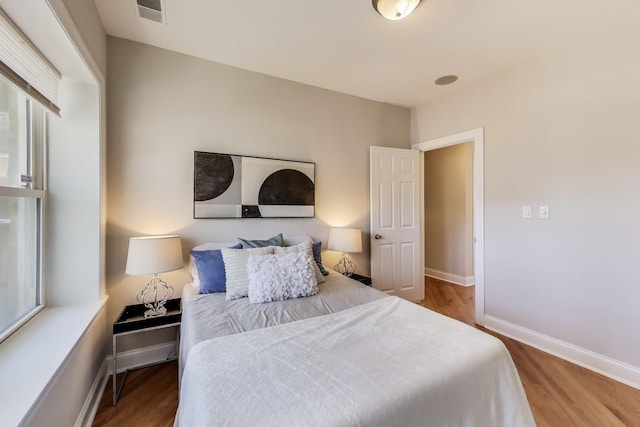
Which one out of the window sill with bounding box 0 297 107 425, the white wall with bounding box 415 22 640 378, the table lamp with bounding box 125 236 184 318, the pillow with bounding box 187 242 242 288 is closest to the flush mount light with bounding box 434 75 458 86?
the white wall with bounding box 415 22 640 378

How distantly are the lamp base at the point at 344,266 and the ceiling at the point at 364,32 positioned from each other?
6.36 feet

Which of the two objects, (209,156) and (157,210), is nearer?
(157,210)

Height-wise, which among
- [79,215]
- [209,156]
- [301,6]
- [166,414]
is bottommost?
[166,414]

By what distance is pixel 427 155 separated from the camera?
16.0 feet

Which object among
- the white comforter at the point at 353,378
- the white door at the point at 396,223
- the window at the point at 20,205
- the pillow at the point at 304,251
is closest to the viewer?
the white comforter at the point at 353,378

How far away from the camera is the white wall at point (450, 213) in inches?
172

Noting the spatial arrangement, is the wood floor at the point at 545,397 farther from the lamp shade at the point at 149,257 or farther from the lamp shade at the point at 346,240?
the lamp shade at the point at 346,240

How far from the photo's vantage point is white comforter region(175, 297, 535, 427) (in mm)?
862

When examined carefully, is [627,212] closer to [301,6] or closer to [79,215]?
[301,6]

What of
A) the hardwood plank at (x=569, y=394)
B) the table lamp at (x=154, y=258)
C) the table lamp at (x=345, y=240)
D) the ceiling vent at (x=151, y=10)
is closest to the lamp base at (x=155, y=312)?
the table lamp at (x=154, y=258)

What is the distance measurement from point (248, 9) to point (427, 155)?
388 centimetres

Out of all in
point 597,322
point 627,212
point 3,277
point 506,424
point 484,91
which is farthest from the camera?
point 484,91

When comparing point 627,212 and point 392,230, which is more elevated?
point 627,212

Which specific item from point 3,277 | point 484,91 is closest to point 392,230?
point 484,91
